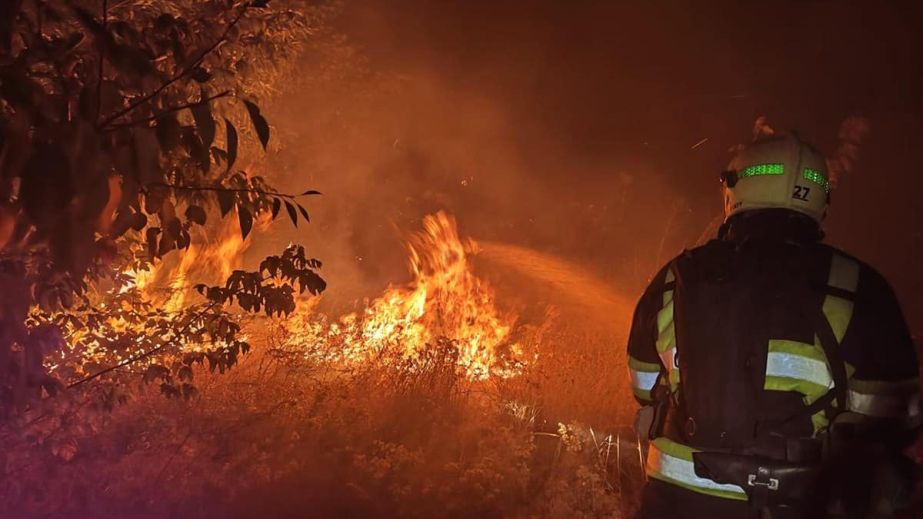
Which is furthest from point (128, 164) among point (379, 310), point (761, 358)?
point (379, 310)

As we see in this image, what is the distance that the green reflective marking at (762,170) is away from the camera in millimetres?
2248

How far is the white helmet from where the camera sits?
2.24 metres

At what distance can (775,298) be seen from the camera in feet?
6.59

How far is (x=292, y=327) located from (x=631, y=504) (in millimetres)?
4100

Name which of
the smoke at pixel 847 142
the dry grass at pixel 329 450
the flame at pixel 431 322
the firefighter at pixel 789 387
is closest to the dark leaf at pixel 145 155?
the firefighter at pixel 789 387

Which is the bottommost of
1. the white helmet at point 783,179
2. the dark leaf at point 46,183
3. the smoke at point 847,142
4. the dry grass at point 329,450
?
the dry grass at point 329,450

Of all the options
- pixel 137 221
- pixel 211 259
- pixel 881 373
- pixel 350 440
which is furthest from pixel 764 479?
pixel 211 259

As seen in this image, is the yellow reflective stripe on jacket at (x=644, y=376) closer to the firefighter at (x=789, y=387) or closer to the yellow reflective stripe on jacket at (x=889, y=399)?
the firefighter at (x=789, y=387)

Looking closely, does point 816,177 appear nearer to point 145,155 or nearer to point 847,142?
point 145,155

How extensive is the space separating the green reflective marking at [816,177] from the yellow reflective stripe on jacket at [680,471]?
41.5 inches

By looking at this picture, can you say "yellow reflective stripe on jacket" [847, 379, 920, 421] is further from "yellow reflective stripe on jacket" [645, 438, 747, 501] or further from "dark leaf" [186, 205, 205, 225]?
"dark leaf" [186, 205, 205, 225]

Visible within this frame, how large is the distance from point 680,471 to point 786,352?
530 mm

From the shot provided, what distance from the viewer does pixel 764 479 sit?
1945 millimetres

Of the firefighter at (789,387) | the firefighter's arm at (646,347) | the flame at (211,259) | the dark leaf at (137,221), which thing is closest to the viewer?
the dark leaf at (137,221)
